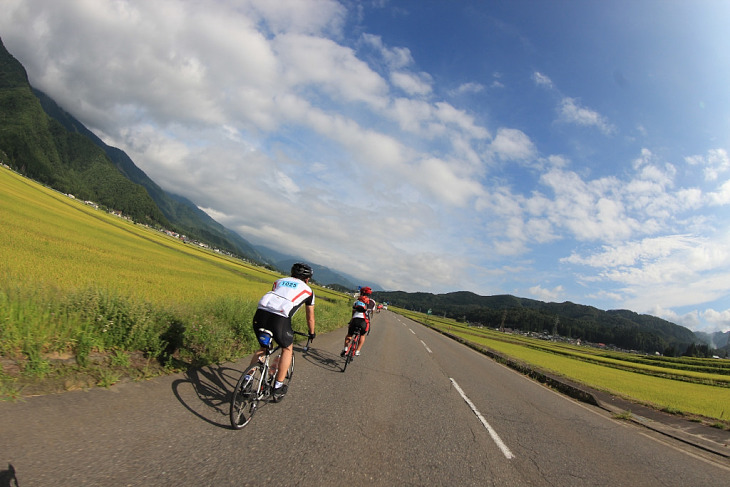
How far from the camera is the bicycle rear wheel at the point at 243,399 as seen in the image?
3.83 metres

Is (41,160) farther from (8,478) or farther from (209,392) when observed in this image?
(8,478)

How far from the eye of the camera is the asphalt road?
9.26 ft

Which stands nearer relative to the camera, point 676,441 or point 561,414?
point 676,441

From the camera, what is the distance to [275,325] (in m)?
4.44

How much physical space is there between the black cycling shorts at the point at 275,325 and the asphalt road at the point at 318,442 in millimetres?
1087

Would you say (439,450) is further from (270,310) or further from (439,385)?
(439,385)

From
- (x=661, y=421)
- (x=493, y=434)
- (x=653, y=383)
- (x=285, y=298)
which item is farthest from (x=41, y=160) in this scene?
(x=653, y=383)

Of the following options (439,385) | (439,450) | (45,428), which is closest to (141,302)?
(45,428)

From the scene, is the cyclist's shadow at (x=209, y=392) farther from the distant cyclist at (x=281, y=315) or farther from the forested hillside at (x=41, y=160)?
the forested hillside at (x=41, y=160)

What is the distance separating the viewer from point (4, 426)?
290 centimetres

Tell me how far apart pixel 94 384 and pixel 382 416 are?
4112 mm

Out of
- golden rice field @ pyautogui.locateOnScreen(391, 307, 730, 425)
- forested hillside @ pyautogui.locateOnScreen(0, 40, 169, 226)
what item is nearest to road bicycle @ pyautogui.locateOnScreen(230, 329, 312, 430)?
golden rice field @ pyautogui.locateOnScreen(391, 307, 730, 425)

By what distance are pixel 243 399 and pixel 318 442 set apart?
108cm

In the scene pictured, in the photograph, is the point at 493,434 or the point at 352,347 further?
the point at 352,347
